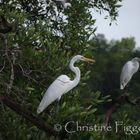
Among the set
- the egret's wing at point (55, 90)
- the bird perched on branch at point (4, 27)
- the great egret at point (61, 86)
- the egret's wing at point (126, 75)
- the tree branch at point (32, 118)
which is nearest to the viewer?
the tree branch at point (32, 118)

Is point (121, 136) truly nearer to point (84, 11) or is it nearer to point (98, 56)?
point (84, 11)

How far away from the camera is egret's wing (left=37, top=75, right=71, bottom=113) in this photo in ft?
24.9

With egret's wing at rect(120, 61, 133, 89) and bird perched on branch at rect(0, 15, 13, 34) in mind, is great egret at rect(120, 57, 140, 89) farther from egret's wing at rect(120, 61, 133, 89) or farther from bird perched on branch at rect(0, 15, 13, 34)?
bird perched on branch at rect(0, 15, 13, 34)

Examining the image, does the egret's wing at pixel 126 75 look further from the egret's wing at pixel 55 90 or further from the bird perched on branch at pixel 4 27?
the bird perched on branch at pixel 4 27

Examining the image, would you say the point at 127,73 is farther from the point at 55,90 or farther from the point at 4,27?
the point at 4,27

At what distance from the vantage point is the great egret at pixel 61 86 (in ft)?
25.5

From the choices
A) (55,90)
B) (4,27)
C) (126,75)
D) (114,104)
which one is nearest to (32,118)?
(114,104)

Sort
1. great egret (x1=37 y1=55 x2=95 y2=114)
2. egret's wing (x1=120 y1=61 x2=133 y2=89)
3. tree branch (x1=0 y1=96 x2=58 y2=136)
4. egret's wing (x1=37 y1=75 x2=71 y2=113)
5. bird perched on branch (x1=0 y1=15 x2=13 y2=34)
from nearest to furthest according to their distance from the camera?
tree branch (x1=0 y1=96 x2=58 y2=136), bird perched on branch (x1=0 y1=15 x2=13 y2=34), egret's wing (x1=37 y1=75 x2=71 y2=113), great egret (x1=37 y1=55 x2=95 y2=114), egret's wing (x1=120 y1=61 x2=133 y2=89)

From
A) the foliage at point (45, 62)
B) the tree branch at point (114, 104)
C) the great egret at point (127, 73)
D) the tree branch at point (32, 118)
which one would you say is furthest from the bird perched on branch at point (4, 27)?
the great egret at point (127, 73)

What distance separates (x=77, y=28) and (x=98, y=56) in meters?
45.9

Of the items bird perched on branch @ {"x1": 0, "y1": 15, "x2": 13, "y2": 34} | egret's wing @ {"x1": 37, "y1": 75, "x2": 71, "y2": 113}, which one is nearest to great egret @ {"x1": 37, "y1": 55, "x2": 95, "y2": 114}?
egret's wing @ {"x1": 37, "y1": 75, "x2": 71, "y2": 113}

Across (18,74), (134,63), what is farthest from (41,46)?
(134,63)

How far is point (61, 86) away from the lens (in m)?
8.57

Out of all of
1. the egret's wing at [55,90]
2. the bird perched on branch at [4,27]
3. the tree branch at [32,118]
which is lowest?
the tree branch at [32,118]
